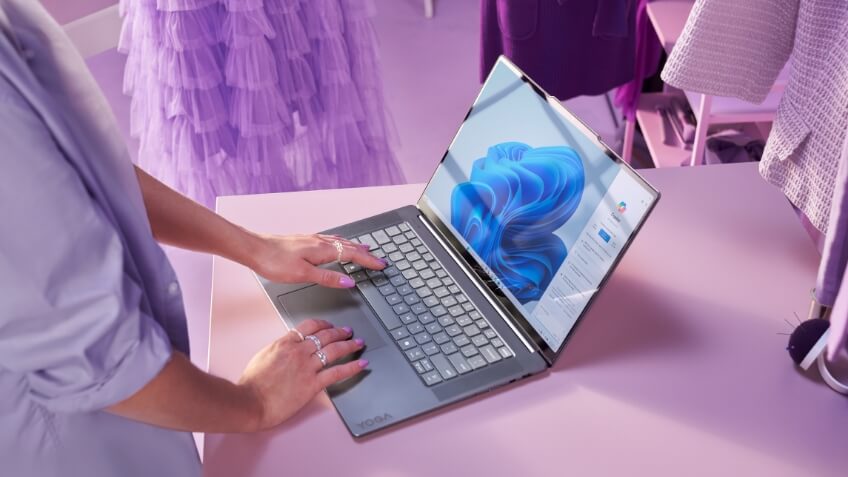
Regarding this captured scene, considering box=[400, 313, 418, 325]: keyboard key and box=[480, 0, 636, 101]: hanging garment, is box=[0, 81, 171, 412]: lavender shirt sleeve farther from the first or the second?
box=[480, 0, 636, 101]: hanging garment

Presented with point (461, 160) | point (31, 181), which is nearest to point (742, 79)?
point (461, 160)

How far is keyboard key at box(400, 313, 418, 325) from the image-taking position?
1.04 meters

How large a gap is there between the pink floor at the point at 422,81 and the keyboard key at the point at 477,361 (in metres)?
1.35

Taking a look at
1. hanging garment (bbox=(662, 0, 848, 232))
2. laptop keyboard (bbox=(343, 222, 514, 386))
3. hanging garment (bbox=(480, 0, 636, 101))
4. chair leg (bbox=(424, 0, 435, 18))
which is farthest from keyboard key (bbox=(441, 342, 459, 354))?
chair leg (bbox=(424, 0, 435, 18))

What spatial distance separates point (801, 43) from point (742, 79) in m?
0.12

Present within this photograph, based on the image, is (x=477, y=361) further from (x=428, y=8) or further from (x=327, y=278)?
(x=428, y=8)

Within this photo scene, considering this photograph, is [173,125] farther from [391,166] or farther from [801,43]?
[801,43]

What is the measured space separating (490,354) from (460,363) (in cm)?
4

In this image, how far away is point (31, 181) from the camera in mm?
650

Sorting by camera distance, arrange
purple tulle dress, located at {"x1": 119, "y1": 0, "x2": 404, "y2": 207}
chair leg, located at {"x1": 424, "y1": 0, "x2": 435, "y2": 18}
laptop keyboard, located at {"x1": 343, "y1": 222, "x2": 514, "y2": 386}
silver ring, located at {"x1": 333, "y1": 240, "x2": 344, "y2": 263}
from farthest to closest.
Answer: chair leg, located at {"x1": 424, "y1": 0, "x2": 435, "y2": 18}
purple tulle dress, located at {"x1": 119, "y1": 0, "x2": 404, "y2": 207}
silver ring, located at {"x1": 333, "y1": 240, "x2": 344, "y2": 263}
laptop keyboard, located at {"x1": 343, "y1": 222, "x2": 514, "y2": 386}

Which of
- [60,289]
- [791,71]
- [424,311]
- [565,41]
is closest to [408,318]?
[424,311]

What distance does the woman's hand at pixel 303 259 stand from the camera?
109cm

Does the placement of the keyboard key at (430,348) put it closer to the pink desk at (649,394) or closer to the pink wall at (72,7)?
the pink desk at (649,394)

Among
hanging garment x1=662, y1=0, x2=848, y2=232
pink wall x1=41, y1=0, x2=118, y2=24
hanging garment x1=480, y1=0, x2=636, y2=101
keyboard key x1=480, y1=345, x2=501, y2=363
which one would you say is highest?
hanging garment x1=662, y1=0, x2=848, y2=232
